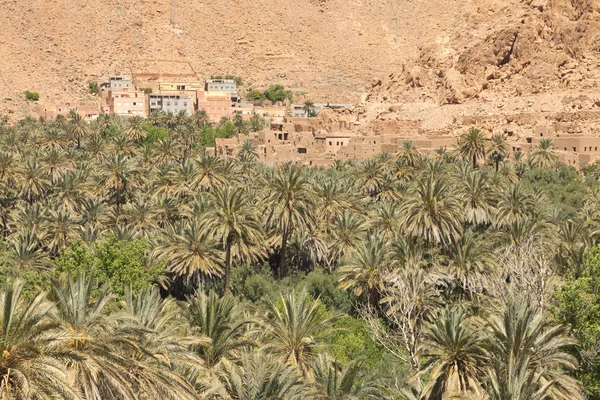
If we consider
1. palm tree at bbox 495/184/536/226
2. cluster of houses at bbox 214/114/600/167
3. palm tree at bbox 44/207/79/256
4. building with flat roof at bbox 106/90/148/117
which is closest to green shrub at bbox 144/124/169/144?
cluster of houses at bbox 214/114/600/167

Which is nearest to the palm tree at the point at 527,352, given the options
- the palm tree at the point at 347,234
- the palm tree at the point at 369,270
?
the palm tree at the point at 369,270

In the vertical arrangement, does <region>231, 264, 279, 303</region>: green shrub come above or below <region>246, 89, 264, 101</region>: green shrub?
below

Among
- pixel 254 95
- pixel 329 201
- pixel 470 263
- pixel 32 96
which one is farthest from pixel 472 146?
pixel 32 96

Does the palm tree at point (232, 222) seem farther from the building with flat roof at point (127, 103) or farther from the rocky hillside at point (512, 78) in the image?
the building with flat roof at point (127, 103)

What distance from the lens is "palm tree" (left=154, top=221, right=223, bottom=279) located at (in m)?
26.3

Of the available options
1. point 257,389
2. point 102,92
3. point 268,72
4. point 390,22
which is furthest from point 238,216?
point 390,22

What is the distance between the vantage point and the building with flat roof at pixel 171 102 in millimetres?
98812

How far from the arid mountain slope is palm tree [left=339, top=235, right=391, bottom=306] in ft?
314

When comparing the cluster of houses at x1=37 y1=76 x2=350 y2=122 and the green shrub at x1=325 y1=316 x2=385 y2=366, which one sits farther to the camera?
the cluster of houses at x1=37 y1=76 x2=350 y2=122

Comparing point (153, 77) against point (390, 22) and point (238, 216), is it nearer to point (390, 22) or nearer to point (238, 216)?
point (390, 22)

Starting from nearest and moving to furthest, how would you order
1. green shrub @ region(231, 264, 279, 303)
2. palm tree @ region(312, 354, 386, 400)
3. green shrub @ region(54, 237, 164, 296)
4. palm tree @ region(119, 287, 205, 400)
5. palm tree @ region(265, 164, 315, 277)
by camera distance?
palm tree @ region(119, 287, 205, 400)
palm tree @ region(312, 354, 386, 400)
green shrub @ region(54, 237, 164, 296)
palm tree @ region(265, 164, 315, 277)
green shrub @ region(231, 264, 279, 303)

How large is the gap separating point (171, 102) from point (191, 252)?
247ft

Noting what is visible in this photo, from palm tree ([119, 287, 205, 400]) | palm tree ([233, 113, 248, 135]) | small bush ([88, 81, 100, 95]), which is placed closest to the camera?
palm tree ([119, 287, 205, 400])

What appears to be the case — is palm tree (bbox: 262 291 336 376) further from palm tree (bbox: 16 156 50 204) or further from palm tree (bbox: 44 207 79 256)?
palm tree (bbox: 16 156 50 204)
